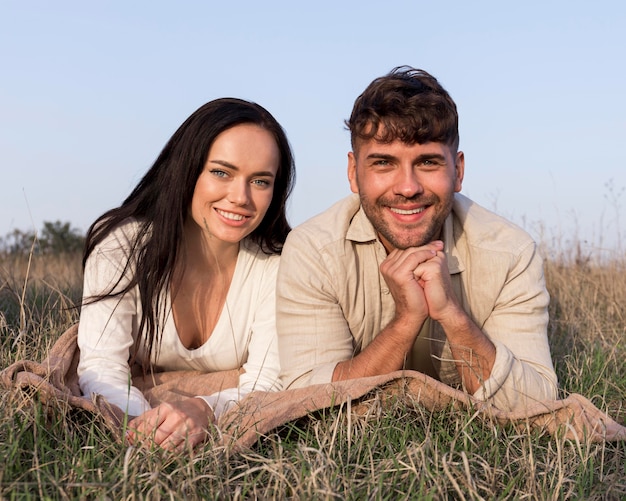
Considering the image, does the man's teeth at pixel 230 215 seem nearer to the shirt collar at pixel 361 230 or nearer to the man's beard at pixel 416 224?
the shirt collar at pixel 361 230

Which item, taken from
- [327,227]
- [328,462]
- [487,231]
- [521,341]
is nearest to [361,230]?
[327,227]

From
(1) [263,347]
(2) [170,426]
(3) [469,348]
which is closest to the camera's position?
(2) [170,426]

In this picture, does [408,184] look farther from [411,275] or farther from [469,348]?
[469,348]

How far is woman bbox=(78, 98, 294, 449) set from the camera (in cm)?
365

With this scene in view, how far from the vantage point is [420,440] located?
2811mm

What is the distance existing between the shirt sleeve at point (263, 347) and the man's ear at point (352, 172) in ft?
2.18

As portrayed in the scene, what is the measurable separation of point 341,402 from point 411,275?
66 centimetres

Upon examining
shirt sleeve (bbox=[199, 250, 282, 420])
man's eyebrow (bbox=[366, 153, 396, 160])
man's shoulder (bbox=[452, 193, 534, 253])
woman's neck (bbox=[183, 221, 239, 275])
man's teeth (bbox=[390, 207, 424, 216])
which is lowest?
shirt sleeve (bbox=[199, 250, 282, 420])

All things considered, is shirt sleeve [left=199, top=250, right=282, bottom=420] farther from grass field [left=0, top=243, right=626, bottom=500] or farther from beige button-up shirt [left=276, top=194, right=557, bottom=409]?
grass field [left=0, top=243, right=626, bottom=500]

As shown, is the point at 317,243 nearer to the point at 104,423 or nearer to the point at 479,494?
the point at 104,423

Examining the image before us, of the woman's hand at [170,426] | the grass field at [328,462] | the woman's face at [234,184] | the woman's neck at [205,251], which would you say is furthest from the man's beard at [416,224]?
the woman's hand at [170,426]

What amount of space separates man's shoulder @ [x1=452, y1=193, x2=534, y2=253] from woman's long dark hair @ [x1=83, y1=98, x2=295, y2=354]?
99cm

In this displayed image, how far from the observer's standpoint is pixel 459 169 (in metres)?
3.69

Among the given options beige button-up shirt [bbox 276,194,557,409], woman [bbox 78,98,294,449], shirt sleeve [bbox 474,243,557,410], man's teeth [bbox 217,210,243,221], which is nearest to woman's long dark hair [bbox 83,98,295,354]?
woman [bbox 78,98,294,449]
